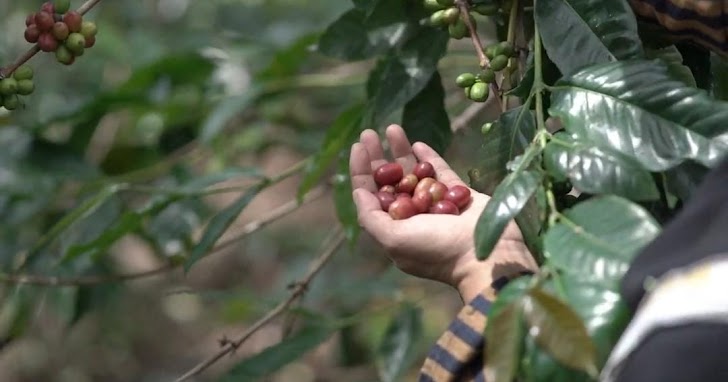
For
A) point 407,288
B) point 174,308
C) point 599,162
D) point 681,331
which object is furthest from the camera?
point 174,308

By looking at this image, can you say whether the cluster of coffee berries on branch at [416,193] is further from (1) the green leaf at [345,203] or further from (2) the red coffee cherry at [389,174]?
(1) the green leaf at [345,203]

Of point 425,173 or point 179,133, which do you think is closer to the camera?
point 425,173

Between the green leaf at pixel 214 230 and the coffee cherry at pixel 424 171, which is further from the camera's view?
the green leaf at pixel 214 230

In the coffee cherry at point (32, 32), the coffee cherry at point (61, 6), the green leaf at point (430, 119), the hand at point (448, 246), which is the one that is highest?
the coffee cherry at point (61, 6)

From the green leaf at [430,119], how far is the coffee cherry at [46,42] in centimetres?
40

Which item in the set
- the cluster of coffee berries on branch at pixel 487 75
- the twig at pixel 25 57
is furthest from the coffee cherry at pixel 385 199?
the twig at pixel 25 57

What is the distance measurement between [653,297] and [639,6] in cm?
42

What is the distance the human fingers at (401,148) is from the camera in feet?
3.65

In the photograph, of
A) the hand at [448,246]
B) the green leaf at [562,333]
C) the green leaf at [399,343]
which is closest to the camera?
the green leaf at [562,333]

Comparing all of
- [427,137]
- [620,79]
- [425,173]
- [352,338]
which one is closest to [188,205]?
[352,338]

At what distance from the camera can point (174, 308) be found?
3.67 m

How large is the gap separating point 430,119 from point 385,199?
Result: 290 mm

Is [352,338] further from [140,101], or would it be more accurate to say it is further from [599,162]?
[599,162]

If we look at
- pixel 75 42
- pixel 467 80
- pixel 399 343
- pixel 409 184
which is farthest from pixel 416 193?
pixel 399 343
